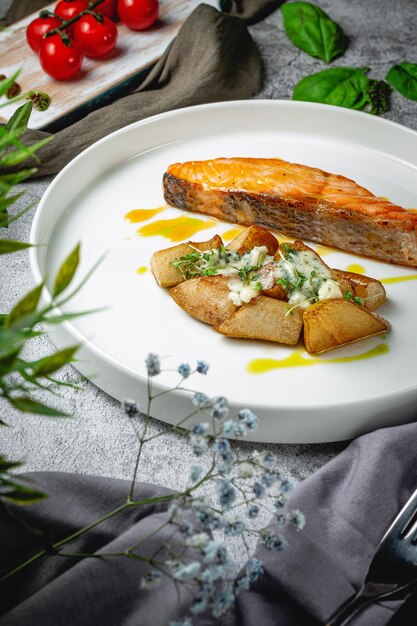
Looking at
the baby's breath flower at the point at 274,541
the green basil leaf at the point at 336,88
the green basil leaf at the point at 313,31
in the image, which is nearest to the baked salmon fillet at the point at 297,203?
the green basil leaf at the point at 336,88

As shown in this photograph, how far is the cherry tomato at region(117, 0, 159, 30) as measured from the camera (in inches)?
162

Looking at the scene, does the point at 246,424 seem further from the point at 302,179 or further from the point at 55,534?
the point at 302,179

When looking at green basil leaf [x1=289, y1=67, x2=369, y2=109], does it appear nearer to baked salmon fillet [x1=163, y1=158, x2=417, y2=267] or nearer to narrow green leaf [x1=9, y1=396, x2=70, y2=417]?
baked salmon fillet [x1=163, y1=158, x2=417, y2=267]

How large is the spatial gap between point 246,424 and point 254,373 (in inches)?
29.1

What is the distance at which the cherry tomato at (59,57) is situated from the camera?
3.79m

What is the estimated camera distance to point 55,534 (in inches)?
87.4

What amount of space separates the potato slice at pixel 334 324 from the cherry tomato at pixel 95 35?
205 cm

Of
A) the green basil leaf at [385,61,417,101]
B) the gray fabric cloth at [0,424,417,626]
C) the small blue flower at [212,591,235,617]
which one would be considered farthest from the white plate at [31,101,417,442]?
the small blue flower at [212,591,235,617]

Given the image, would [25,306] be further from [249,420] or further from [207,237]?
[207,237]

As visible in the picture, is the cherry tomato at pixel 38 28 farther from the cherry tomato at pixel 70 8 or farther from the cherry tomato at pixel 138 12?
the cherry tomato at pixel 138 12

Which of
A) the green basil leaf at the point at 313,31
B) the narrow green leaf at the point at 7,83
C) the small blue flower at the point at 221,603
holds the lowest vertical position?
the green basil leaf at the point at 313,31

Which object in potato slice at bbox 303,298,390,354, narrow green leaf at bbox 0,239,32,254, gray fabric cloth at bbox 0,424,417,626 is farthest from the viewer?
potato slice at bbox 303,298,390,354

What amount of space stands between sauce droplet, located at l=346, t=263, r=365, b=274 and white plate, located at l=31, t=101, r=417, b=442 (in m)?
0.02

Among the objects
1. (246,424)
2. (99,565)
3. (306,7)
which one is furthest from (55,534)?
(306,7)
